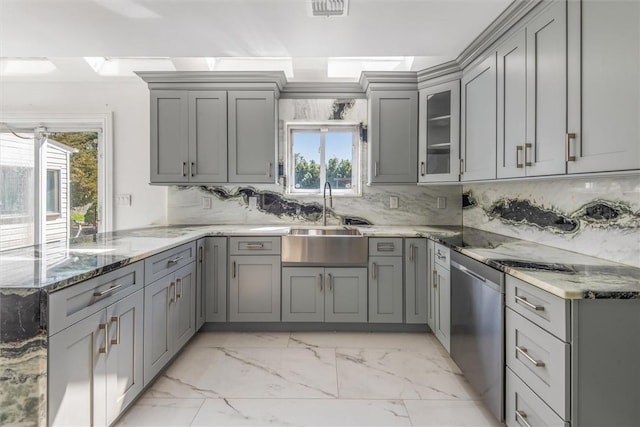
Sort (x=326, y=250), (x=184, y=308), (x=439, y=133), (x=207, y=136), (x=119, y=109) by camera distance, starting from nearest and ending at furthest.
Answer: (x=184, y=308)
(x=326, y=250)
(x=439, y=133)
(x=207, y=136)
(x=119, y=109)

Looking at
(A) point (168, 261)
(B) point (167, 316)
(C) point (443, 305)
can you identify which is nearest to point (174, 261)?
(A) point (168, 261)

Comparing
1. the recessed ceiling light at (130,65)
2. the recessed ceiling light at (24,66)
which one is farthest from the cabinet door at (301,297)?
the recessed ceiling light at (24,66)

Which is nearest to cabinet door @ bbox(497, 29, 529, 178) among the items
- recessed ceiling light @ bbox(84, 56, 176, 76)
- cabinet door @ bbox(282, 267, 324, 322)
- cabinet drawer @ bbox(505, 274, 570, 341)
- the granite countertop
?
the granite countertop

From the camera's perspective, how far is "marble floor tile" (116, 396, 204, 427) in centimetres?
182

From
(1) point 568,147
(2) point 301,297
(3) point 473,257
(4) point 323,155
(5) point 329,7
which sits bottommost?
(2) point 301,297

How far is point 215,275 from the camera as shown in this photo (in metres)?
2.97

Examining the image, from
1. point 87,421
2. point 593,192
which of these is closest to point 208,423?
point 87,421

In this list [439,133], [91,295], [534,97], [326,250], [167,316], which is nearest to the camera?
[91,295]

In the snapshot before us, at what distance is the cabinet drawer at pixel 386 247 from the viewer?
2.95 m

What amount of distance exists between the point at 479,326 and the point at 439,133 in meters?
1.81

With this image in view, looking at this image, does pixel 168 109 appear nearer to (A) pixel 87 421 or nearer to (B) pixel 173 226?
(B) pixel 173 226

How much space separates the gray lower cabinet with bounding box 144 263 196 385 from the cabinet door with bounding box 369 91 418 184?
1866mm

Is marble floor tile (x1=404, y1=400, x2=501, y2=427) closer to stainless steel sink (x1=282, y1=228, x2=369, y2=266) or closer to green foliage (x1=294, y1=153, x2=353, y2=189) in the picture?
stainless steel sink (x1=282, y1=228, x2=369, y2=266)

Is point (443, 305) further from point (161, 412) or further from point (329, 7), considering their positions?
point (329, 7)
